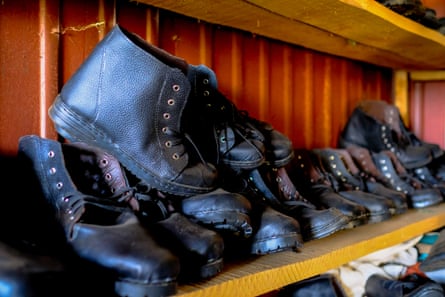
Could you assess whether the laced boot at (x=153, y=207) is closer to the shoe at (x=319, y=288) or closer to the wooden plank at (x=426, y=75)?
the shoe at (x=319, y=288)

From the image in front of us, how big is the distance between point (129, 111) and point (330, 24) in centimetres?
Answer: 67

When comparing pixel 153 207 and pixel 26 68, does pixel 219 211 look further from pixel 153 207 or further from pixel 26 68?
pixel 26 68

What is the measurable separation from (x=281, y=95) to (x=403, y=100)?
2.51 ft

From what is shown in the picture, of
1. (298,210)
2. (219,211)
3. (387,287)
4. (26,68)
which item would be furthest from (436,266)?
(26,68)

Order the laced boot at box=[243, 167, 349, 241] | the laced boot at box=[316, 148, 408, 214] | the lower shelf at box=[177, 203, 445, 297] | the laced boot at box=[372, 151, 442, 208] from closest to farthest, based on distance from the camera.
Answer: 1. the lower shelf at box=[177, 203, 445, 297]
2. the laced boot at box=[243, 167, 349, 241]
3. the laced boot at box=[316, 148, 408, 214]
4. the laced boot at box=[372, 151, 442, 208]

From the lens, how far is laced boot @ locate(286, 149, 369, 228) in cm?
104

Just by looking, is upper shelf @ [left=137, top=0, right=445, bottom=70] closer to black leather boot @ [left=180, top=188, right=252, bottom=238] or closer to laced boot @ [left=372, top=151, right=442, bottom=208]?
laced boot @ [left=372, top=151, right=442, bottom=208]

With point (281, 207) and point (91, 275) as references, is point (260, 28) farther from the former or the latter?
point (91, 275)

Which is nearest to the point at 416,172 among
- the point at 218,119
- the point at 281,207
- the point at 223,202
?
the point at 281,207

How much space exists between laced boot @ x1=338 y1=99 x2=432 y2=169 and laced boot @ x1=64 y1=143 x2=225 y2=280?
0.96m

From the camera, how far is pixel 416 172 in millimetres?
1545

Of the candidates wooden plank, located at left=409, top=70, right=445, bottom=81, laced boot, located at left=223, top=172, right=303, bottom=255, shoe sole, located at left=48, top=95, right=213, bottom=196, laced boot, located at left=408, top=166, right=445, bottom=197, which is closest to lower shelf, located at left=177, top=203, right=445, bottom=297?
laced boot, located at left=223, top=172, right=303, bottom=255

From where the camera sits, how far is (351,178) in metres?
1.28

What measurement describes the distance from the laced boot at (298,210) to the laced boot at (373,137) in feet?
2.17
